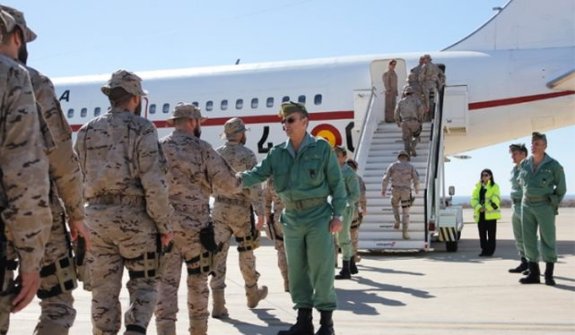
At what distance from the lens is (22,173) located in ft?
9.28

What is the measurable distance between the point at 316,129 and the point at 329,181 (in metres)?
11.2

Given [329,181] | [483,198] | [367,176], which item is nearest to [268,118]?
[367,176]

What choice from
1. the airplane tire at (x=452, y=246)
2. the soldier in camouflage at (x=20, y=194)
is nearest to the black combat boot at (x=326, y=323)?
the soldier in camouflage at (x=20, y=194)

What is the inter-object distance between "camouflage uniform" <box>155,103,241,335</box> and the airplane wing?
455 inches

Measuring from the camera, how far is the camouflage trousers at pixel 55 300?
348 cm

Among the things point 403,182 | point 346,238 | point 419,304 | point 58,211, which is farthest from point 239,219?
point 403,182

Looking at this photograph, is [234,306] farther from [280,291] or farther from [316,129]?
[316,129]

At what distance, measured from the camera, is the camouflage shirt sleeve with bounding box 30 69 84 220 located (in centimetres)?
362

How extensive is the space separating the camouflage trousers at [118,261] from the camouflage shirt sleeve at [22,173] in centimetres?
151

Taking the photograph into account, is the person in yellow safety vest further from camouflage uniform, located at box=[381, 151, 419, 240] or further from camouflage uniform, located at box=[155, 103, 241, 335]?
camouflage uniform, located at box=[155, 103, 241, 335]

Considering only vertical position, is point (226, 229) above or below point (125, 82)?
below

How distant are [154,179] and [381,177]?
9.84 meters

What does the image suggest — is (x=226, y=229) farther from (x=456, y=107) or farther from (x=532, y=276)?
(x=456, y=107)

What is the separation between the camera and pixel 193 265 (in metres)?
5.27
